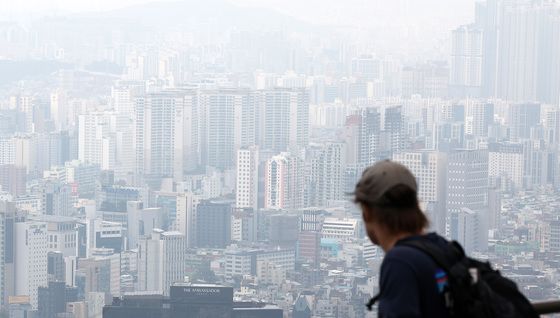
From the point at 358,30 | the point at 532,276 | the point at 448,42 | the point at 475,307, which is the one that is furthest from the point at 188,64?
the point at 475,307

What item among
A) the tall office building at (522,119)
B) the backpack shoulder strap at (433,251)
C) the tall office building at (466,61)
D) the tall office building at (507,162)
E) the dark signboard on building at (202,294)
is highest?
the tall office building at (466,61)

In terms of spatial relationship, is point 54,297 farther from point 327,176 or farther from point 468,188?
point 468,188

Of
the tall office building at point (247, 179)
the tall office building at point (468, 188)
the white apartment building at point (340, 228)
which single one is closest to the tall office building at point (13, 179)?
the tall office building at point (247, 179)

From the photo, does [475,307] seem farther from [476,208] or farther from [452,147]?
[452,147]

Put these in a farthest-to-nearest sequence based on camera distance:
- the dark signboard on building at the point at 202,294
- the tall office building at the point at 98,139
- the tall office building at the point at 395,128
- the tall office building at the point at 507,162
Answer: the tall office building at the point at 98,139, the tall office building at the point at 395,128, the tall office building at the point at 507,162, the dark signboard on building at the point at 202,294

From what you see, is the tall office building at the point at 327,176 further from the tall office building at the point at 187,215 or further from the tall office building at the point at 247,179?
the tall office building at the point at 187,215

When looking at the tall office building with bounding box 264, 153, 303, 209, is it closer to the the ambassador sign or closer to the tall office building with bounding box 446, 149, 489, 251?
the tall office building with bounding box 446, 149, 489, 251
